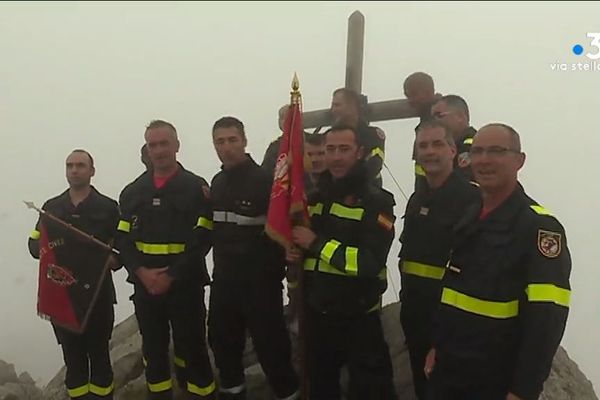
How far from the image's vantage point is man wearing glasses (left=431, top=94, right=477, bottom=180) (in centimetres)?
438

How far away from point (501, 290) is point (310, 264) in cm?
146

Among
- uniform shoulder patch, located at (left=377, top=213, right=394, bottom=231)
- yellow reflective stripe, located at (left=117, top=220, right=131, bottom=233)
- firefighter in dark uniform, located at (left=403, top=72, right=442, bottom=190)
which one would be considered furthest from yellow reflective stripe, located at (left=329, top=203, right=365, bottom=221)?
yellow reflective stripe, located at (left=117, top=220, right=131, bottom=233)

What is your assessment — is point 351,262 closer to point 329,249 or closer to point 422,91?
point 329,249

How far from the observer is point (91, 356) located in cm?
479

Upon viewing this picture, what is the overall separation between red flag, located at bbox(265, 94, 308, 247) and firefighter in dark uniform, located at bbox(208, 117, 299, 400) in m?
0.34

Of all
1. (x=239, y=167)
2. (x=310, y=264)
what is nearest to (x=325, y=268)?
(x=310, y=264)

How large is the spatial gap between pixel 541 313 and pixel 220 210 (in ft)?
8.04

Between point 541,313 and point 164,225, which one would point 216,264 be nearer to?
point 164,225

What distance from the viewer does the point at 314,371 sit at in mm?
4012

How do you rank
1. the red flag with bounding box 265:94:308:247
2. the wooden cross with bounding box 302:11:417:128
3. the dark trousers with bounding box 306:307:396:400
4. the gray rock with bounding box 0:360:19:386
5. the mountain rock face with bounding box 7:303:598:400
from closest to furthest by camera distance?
1. the dark trousers with bounding box 306:307:396:400
2. the red flag with bounding box 265:94:308:247
3. the mountain rock face with bounding box 7:303:598:400
4. the wooden cross with bounding box 302:11:417:128
5. the gray rock with bounding box 0:360:19:386

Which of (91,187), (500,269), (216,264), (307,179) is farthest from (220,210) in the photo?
(500,269)

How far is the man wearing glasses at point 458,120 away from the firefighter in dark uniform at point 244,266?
1400 mm

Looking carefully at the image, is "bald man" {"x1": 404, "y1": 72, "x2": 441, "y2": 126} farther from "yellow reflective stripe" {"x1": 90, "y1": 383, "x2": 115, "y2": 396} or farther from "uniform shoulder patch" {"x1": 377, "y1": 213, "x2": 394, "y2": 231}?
"yellow reflective stripe" {"x1": 90, "y1": 383, "x2": 115, "y2": 396}

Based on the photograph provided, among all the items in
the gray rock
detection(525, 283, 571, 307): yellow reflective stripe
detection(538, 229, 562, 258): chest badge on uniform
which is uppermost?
detection(538, 229, 562, 258): chest badge on uniform
